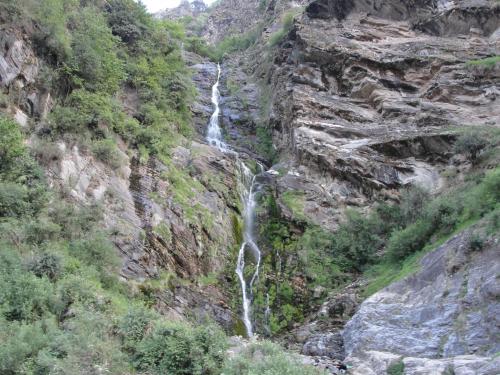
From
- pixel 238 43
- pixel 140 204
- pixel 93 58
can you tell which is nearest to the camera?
pixel 140 204

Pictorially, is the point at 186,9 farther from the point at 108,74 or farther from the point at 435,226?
the point at 435,226

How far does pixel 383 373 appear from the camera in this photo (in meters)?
11.1

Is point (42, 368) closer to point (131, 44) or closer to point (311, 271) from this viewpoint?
point (311, 271)

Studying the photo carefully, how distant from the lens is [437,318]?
12906 mm

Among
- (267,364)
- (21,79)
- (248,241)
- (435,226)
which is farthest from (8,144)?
(435,226)

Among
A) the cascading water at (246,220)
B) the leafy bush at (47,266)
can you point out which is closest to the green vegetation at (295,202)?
the cascading water at (246,220)

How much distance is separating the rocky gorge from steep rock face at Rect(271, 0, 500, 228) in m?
0.11

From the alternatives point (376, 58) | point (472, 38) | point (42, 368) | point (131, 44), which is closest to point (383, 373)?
point (42, 368)

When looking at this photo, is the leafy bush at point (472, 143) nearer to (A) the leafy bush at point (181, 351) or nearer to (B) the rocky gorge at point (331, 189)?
(B) the rocky gorge at point (331, 189)

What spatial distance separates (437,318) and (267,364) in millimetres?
6340

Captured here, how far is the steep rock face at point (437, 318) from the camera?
36.7ft

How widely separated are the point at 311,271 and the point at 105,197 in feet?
29.5

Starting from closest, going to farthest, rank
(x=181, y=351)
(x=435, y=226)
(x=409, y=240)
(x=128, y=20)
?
(x=181, y=351) → (x=435, y=226) → (x=409, y=240) → (x=128, y=20)

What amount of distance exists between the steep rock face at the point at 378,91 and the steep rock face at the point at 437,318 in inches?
349
